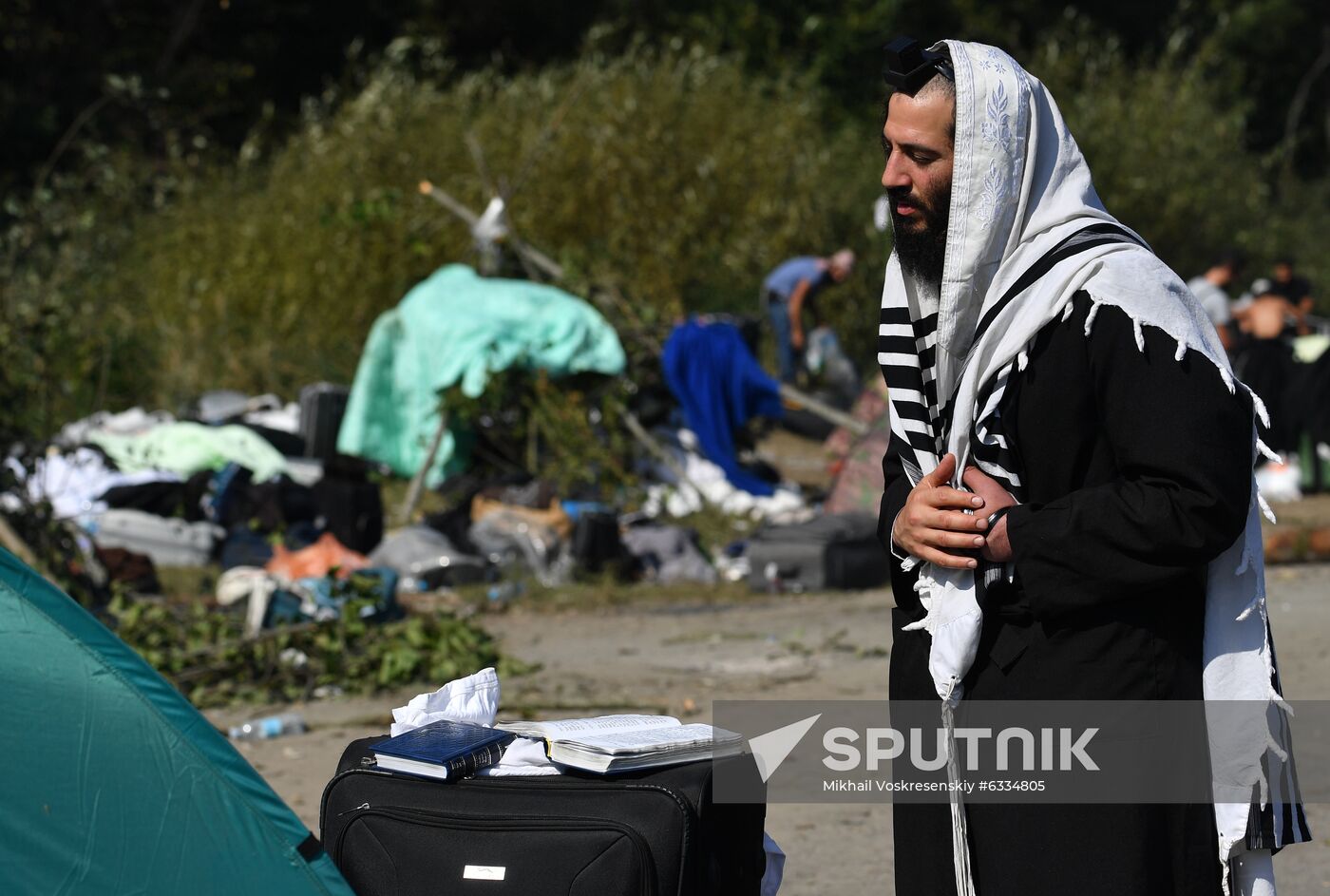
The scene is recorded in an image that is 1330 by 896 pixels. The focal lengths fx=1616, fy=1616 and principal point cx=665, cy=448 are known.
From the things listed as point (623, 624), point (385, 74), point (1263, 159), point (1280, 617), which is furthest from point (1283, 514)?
point (1263, 159)

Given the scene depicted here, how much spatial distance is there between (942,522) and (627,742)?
2.15 ft

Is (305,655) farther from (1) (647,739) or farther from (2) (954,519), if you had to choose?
(2) (954,519)

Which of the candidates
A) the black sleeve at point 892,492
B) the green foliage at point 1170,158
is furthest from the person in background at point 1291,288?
the black sleeve at point 892,492

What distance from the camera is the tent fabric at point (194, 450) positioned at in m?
10.6

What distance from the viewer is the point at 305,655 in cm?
678

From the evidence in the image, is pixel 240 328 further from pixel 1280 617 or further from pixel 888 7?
pixel 888 7

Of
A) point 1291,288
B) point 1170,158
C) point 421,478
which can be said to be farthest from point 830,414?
point 1170,158

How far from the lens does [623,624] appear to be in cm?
816

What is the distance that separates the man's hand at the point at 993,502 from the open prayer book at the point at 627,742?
2.06 ft

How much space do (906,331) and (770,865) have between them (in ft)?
3.28

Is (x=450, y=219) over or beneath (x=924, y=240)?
beneath

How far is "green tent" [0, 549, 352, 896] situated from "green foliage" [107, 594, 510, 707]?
12.1ft

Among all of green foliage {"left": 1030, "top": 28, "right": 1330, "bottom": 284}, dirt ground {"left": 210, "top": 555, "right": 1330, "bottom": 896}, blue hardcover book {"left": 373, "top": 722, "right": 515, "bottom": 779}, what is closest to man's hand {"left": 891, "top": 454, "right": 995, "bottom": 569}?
blue hardcover book {"left": 373, "top": 722, "right": 515, "bottom": 779}

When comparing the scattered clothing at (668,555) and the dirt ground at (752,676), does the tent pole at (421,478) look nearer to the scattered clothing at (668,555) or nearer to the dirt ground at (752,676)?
the scattered clothing at (668,555)
